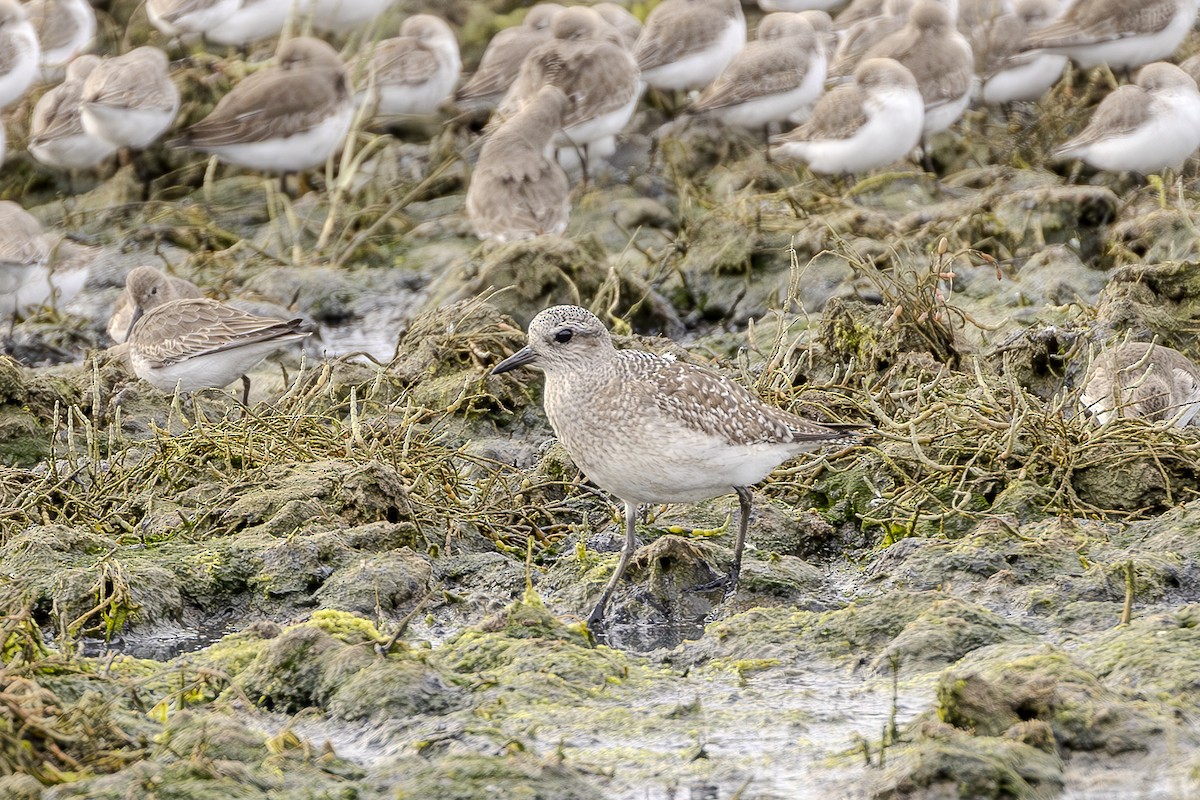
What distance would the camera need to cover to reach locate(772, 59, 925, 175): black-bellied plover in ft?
43.7

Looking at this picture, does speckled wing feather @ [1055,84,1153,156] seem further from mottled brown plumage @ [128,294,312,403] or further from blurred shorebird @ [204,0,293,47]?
blurred shorebird @ [204,0,293,47]

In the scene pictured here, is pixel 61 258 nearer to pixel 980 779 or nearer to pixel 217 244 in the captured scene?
pixel 217 244

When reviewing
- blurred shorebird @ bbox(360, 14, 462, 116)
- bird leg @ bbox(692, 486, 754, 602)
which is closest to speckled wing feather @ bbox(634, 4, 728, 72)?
blurred shorebird @ bbox(360, 14, 462, 116)

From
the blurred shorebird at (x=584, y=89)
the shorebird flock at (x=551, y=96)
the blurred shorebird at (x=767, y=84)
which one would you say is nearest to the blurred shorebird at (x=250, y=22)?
the shorebird flock at (x=551, y=96)

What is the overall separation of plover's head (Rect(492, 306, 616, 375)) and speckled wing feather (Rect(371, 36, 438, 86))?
9.66 m

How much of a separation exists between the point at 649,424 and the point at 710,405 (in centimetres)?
30

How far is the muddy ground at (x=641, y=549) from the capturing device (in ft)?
17.2

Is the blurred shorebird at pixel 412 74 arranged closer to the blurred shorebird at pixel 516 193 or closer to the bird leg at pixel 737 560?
the blurred shorebird at pixel 516 193

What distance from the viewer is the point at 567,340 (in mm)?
6934

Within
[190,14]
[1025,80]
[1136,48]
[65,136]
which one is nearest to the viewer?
[65,136]

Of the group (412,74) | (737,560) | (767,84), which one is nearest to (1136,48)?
(767,84)

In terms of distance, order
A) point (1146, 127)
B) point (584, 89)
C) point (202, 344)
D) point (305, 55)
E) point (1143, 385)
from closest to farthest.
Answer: point (1143, 385) < point (202, 344) < point (1146, 127) < point (584, 89) < point (305, 55)

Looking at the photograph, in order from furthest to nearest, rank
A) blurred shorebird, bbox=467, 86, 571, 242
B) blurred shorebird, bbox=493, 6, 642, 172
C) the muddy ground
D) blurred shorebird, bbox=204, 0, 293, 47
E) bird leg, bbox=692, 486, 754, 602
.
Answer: blurred shorebird, bbox=204, 0, 293, 47
blurred shorebird, bbox=493, 6, 642, 172
blurred shorebird, bbox=467, 86, 571, 242
bird leg, bbox=692, 486, 754, 602
the muddy ground

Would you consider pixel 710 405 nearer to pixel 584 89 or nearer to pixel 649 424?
pixel 649 424
